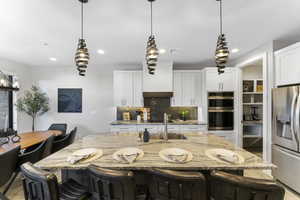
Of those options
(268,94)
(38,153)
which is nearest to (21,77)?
(38,153)

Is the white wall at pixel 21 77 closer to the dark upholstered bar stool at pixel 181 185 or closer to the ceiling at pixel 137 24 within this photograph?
the ceiling at pixel 137 24

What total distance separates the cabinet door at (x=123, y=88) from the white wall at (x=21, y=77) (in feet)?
9.60

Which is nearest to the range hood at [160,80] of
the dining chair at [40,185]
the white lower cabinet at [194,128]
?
the white lower cabinet at [194,128]

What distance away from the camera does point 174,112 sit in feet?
16.8

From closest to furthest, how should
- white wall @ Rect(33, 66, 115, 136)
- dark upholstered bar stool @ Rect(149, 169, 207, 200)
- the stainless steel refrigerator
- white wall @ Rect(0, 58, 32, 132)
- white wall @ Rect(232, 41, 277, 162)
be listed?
dark upholstered bar stool @ Rect(149, 169, 207, 200)
the stainless steel refrigerator
white wall @ Rect(232, 41, 277, 162)
white wall @ Rect(0, 58, 32, 132)
white wall @ Rect(33, 66, 115, 136)

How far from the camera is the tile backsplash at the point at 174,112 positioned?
5059 millimetres

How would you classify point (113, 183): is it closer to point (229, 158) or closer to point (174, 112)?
point (229, 158)

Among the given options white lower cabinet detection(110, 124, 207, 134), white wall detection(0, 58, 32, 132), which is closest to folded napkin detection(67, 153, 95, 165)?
white lower cabinet detection(110, 124, 207, 134)

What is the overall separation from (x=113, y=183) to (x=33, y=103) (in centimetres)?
473

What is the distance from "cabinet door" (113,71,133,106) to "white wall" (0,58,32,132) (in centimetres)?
293

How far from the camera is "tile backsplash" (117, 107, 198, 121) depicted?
5.06m

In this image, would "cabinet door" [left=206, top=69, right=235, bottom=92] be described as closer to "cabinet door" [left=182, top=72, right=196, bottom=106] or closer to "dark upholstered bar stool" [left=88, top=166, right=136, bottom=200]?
"cabinet door" [left=182, top=72, right=196, bottom=106]

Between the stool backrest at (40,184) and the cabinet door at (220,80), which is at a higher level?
the cabinet door at (220,80)

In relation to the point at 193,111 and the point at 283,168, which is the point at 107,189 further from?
the point at 193,111
